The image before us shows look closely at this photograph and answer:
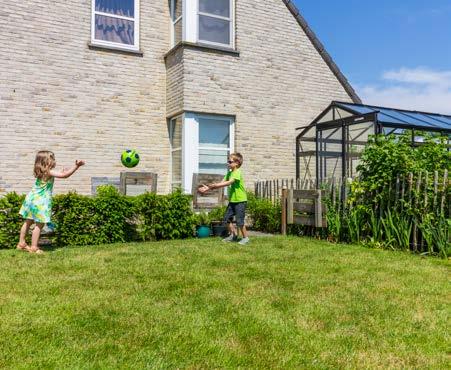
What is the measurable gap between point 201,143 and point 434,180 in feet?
18.8

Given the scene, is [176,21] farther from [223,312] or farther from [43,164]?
[223,312]

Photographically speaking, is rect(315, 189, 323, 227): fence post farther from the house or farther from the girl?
the girl

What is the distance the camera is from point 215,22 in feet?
38.4

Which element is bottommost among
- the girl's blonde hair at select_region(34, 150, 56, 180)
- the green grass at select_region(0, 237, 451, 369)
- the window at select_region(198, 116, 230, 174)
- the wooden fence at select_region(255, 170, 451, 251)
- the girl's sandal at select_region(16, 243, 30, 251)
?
the girl's sandal at select_region(16, 243, 30, 251)

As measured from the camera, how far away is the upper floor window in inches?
438

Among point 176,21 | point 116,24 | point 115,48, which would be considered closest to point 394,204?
point 176,21

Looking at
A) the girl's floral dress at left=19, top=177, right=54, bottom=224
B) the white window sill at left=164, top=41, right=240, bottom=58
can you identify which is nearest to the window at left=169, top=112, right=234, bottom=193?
the white window sill at left=164, top=41, right=240, bottom=58

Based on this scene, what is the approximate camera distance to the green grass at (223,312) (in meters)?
2.90

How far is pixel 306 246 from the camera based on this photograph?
25.6 ft

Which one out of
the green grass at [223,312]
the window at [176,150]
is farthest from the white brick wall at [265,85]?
the green grass at [223,312]

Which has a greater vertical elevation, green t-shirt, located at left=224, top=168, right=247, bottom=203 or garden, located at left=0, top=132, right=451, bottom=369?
green t-shirt, located at left=224, top=168, right=247, bottom=203

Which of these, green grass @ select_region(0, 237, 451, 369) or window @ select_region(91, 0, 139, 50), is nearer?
green grass @ select_region(0, 237, 451, 369)

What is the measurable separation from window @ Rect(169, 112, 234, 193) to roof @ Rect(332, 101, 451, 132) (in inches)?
129

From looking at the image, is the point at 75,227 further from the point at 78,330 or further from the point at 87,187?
the point at 78,330
